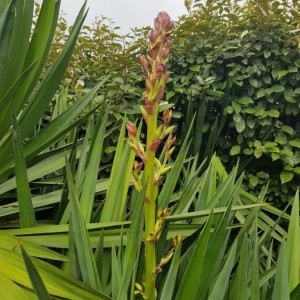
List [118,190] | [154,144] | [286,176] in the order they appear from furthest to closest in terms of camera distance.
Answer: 1. [286,176]
2. [118,190]
3. [154,144]

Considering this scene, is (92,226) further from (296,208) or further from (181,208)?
(296,208)

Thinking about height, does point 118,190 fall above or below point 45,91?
below

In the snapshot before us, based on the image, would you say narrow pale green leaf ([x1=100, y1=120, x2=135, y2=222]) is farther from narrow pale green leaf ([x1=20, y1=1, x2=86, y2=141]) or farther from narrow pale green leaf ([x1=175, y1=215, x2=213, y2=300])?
narrow pale green leaf ([x1=175, y1=215, x2=213, y2=300])

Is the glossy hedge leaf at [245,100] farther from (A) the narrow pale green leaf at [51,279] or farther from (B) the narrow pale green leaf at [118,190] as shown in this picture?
(A) the narrow pale green leaf at [51,279]

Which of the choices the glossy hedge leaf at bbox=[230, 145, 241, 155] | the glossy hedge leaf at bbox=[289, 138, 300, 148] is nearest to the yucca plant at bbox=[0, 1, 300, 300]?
the glossy hedge leaf at bbox=[230, 145, 241, 155]

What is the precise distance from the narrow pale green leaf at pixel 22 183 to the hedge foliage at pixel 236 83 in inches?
59.0

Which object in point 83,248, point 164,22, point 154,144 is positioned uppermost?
point 164,22

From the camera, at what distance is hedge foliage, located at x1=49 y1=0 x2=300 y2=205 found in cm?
294

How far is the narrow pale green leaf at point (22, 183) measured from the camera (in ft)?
4.25

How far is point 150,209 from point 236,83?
2.12 metres

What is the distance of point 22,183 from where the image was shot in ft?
4.43

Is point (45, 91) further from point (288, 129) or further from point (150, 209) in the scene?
point (288, 129)

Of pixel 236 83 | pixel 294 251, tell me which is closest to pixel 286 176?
pixel 236 83

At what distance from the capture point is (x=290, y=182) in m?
2.97
